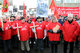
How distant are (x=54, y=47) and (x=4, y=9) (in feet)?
13.7

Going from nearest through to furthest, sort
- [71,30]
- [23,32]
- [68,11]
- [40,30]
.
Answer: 1. [71,30]
2. [23,32]
3. [40,30]
4. [68,11]

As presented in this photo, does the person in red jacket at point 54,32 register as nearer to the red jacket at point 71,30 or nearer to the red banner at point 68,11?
the red jacket at point 71,30

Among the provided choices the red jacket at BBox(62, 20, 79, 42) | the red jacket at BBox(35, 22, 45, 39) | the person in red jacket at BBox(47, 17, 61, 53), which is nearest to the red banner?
the red jacket at BBox(35, 22, 45, 39)

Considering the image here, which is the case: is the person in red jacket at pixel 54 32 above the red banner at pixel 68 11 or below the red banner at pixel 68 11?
below

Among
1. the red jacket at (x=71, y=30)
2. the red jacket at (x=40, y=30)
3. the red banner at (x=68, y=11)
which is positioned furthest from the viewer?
the red banner at (x=68, y=11)

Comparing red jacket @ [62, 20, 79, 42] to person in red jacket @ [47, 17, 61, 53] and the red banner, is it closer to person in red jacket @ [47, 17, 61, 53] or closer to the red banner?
person in red jacket @ [47, 17, 61, 53]

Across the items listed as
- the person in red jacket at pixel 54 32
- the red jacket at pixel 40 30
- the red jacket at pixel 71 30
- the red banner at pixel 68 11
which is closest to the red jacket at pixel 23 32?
the red jacket at pixel 40 30

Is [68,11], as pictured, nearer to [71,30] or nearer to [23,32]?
[71,30]

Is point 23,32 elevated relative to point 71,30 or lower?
lower

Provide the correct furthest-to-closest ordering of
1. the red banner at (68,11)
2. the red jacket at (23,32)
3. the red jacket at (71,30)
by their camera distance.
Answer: the red banner at (68,11), the red jacket at (23,32), the red jacket at (71,30)

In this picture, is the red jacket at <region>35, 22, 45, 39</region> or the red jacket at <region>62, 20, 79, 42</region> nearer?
the red jacket at <region>62, 20, 79, 42</region>

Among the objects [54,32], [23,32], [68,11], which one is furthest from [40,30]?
[68,11]

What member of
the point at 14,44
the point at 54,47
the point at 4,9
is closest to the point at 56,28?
the point at 54,47

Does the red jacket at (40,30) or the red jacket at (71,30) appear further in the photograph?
the red jacket at (40,30)
